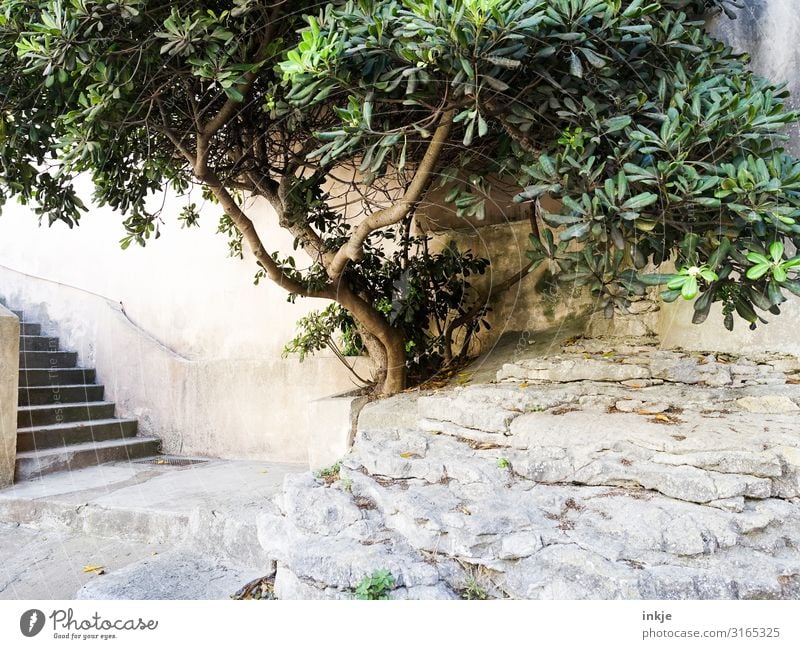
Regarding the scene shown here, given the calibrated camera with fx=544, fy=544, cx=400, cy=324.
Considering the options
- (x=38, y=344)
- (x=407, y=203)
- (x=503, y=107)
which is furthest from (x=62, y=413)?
(x=503, y=107)

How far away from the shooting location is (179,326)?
14.9 ft

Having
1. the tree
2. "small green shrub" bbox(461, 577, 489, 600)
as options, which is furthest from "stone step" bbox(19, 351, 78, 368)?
"small green shrub" bbox(461, 577, 489, 600)

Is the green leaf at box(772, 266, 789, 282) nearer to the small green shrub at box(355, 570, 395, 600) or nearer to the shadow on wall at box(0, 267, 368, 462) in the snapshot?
the small green shrub at box(355, 570, 395, 600)

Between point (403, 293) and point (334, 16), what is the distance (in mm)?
1740

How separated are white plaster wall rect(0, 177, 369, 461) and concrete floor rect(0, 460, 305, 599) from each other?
0.69 meters

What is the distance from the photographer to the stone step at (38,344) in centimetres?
438

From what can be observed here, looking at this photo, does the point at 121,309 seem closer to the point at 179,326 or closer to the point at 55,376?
the point at 179,326

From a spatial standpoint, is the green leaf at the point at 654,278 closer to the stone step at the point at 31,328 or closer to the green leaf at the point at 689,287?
the green leaf at the point at 689,287

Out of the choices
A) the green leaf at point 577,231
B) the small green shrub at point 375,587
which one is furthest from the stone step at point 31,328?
the green leaf at point 577,231

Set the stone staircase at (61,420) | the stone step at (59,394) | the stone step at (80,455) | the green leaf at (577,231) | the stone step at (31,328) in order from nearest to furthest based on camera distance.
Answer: the green leaf at (577,231) → the stone step at (80,455) → the stone staircase at (61,420) → the stone step at (59,394) → the stone step at (31,328)

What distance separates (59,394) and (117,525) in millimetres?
1843

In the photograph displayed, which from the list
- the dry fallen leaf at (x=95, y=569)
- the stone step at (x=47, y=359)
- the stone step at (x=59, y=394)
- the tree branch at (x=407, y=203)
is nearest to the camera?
the tree branch at (x=407, y=203)
